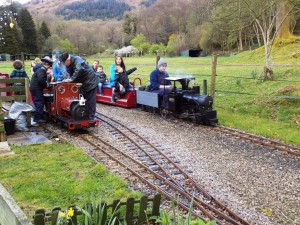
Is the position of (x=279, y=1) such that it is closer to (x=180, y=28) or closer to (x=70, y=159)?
(x=70, y=159)

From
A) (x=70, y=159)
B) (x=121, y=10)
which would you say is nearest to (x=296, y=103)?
(x=70, y=159)

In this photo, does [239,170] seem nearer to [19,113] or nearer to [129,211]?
[129,211]

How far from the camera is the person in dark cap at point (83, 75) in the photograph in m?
9.45

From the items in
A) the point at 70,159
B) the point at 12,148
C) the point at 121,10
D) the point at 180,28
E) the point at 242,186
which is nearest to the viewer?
the point at 242,186

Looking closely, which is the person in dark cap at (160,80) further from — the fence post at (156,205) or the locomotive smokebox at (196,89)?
the fence post at (156,205)

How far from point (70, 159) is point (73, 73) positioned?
3107mm

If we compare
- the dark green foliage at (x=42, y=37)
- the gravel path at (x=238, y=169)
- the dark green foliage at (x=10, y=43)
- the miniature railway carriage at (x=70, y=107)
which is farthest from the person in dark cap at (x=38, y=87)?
the dark green foliage at (x=42, y=37)

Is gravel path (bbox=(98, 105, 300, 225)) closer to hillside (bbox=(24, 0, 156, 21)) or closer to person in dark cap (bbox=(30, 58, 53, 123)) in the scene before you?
person in dark cap (bbox=(30, 58, 53, 123))

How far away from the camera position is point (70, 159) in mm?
7363

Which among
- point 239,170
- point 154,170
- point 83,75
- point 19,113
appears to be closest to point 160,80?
point 83,75

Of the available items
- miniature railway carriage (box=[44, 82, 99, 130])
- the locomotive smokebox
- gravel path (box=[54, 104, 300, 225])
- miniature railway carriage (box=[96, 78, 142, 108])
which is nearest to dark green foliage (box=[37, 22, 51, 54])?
miniature railway carriage (box=[96, 78, 142, 108])

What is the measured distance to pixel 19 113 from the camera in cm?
962

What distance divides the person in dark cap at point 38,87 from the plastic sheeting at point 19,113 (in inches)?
31.0

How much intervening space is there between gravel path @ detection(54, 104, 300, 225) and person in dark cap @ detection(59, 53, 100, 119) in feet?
2.95
